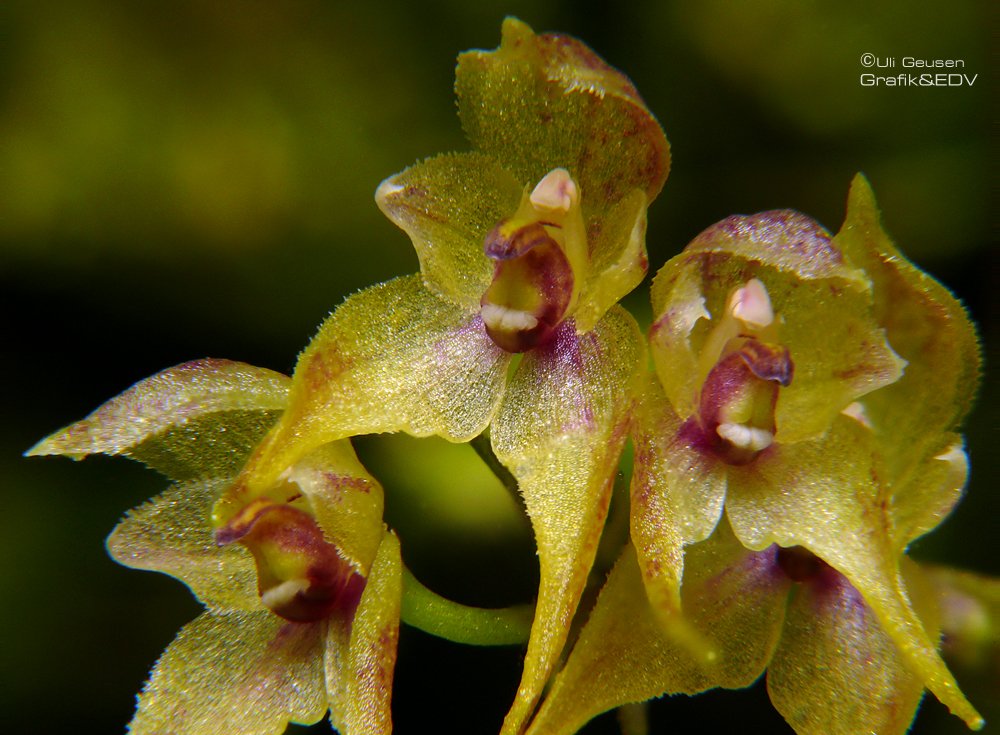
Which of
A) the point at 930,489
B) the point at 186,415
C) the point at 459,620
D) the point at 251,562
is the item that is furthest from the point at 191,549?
the point at 930,489

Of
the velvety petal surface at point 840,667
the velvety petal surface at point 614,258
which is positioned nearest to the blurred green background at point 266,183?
the velvety petal surface at point 840,667

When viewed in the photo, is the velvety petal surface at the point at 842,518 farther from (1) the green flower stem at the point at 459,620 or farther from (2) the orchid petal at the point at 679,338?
(1) the green flower stem at the point at 459,620

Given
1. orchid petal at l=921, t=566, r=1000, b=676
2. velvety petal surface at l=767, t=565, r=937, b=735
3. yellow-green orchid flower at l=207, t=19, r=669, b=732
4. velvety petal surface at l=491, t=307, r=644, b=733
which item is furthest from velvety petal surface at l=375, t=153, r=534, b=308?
orchid petal at l=921, t=566, r=1000, b=676

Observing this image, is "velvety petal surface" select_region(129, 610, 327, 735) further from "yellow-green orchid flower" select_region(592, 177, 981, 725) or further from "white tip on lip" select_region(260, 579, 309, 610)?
"yellow-green orchid flower" select_region(592, 177, 981, 725)

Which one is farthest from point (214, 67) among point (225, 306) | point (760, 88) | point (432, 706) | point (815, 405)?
point (815, 405)

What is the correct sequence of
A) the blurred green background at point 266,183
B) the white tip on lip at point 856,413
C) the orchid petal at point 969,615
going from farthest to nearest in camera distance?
the blurred green background at point 266,183, the orchid petal at point 969,615, the white tip on lip at point 856,413

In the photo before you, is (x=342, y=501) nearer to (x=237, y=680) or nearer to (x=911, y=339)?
(x=237, y=680)
